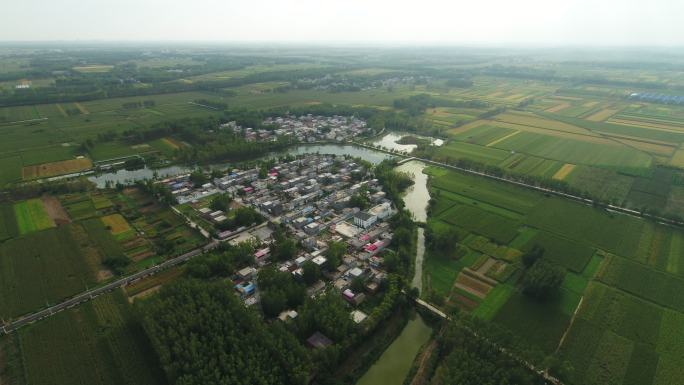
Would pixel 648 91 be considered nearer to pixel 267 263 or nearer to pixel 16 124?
pixel 267 263

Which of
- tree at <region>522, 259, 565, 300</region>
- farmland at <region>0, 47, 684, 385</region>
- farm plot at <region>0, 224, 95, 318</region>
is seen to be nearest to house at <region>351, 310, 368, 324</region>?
farmland at <region>0, 47, 684, 385</region>

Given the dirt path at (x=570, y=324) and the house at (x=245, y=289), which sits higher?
the house at (x=245, y=289)

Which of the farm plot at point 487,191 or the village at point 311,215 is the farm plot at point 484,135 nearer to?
the farm plot at point 487,191

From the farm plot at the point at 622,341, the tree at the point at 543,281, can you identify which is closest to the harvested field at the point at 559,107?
the farm plot at the point at 622,341

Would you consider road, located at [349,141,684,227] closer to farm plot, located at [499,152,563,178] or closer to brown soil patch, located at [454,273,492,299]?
farm plot, located at [499,152,563,178]

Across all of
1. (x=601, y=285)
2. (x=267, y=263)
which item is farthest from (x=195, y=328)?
(x=601, y=285)

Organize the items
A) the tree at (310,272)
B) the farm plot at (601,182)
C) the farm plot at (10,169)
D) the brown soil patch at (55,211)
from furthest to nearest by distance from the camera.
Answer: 1. the farm plot at (10,169)
2. the farm plot at (601,182)
3. the brown soil patch at (55,211)
4. the tree at (310,272)
